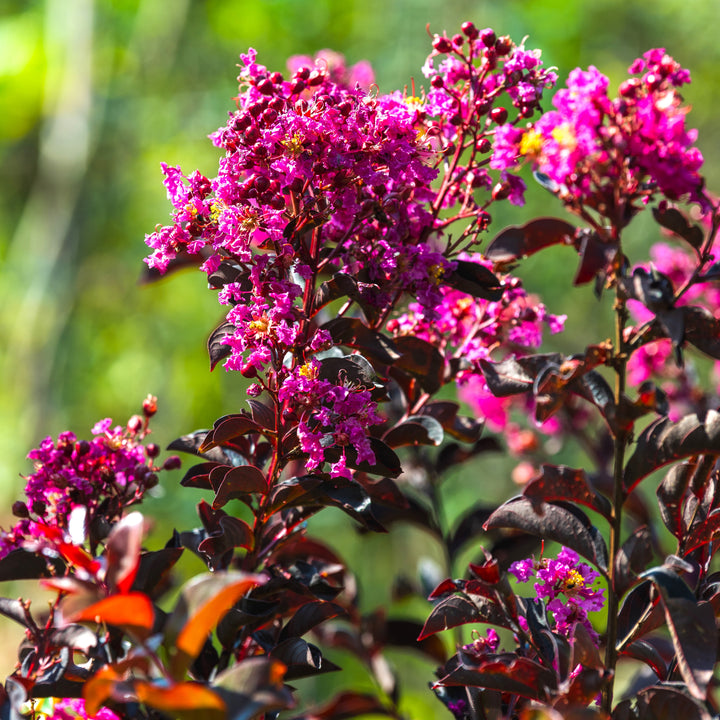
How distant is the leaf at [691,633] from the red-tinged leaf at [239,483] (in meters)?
0.33

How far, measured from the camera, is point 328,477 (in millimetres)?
729

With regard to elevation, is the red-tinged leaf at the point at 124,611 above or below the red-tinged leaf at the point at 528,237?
below

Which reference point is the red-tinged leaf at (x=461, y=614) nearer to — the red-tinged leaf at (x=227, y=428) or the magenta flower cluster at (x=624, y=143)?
the red-tinged leaf at (x=227, y=428)

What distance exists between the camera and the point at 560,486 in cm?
66

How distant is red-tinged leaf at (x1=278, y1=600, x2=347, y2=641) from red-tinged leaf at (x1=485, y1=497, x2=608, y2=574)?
0.17m

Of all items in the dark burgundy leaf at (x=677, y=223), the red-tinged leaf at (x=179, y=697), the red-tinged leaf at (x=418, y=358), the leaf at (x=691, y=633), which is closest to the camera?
the red-tinged leaf at (x=179, y=697)

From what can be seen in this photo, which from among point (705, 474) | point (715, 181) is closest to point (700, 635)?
point (705, 474)

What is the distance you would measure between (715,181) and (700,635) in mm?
5536

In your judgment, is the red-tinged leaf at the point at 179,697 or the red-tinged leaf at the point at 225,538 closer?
the red-tinged leaf at the point at 179,697

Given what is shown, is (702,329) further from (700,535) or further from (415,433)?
(415,433)

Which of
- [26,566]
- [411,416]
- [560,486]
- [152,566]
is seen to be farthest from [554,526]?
[26,566]

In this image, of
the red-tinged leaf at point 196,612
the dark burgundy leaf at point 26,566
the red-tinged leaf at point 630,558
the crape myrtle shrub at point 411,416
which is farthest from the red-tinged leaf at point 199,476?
the red-tinged leaf at point 630,558

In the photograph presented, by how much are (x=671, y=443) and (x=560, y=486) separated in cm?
9

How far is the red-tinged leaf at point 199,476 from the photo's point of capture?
78 centimetres
